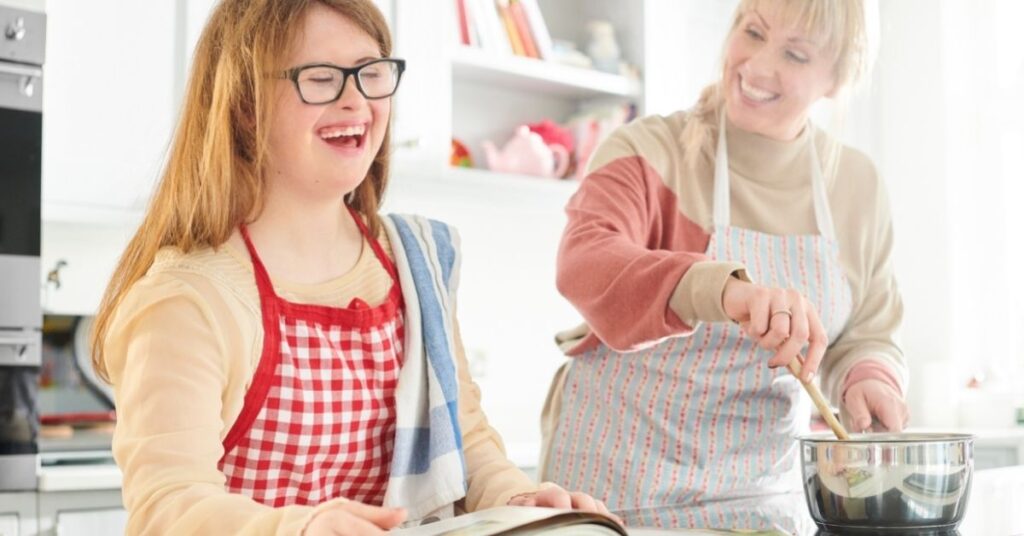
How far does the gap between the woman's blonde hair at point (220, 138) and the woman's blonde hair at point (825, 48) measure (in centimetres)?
62

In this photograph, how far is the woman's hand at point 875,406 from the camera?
4.37 feet

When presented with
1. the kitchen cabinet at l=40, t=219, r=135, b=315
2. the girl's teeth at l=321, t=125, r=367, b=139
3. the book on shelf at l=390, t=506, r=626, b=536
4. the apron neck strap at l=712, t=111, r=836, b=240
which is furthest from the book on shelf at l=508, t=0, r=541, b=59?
the book on shelf at l=390, t=506, r=626, b=536

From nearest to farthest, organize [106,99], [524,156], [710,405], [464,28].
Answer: [710,405], [106,99], [464,28], [524,156]

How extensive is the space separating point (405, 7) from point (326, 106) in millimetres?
2033

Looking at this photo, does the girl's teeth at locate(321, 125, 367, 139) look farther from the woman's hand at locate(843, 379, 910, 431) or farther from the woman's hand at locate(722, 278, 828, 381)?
the woman's hand at locate(843, 379, 910, 431)

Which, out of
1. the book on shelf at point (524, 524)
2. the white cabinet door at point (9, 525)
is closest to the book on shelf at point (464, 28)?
the white cabinet door at point (9, 525)

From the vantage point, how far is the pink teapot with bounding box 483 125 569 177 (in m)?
3.24

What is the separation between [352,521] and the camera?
2.22 feet

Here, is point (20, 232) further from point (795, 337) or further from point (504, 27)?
point (795, 337)

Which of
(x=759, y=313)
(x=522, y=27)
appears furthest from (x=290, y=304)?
(x=522, y=27)

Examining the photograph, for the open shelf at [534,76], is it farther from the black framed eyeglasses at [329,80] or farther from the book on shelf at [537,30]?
the black framed eyeglasses at [329,80]

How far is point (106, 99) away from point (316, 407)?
1.73m

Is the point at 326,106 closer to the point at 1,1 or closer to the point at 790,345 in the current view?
the point at 790,345

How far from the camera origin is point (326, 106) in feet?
3.16
